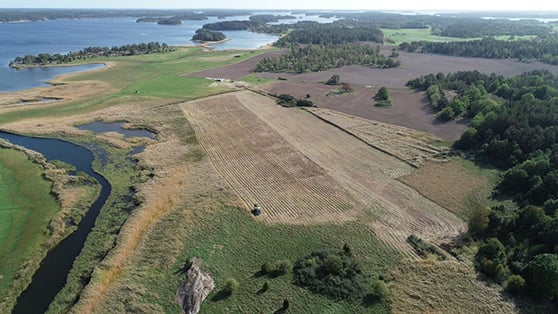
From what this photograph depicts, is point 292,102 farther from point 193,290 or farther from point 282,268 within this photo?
point 193,290

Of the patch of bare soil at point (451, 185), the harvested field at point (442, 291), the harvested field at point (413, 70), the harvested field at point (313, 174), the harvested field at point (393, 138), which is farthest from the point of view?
the harvested field at point (413, 70)

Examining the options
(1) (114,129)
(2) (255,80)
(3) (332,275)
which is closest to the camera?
(3) (332,275)

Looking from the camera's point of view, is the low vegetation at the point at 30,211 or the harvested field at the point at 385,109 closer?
the low vegetation at the point at 30,211

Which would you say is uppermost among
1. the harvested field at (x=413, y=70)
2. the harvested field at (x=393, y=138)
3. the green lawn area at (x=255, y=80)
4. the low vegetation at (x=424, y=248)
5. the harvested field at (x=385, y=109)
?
the harvested field at (x=413, y=70)

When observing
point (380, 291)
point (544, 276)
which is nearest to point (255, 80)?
point (380, 291)

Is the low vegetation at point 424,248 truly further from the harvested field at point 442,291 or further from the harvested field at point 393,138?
the harvested field at point 393,138

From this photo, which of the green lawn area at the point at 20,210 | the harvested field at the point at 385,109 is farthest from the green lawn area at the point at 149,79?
the green lawn area at the point at 20,210

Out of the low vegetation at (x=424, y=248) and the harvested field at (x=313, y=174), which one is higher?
the harvested field at (x=313, y=174)

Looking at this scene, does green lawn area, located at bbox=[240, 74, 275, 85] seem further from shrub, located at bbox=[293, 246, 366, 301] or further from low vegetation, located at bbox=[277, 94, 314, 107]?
shrub, located at bbox=[293, 246, 366, 301]
